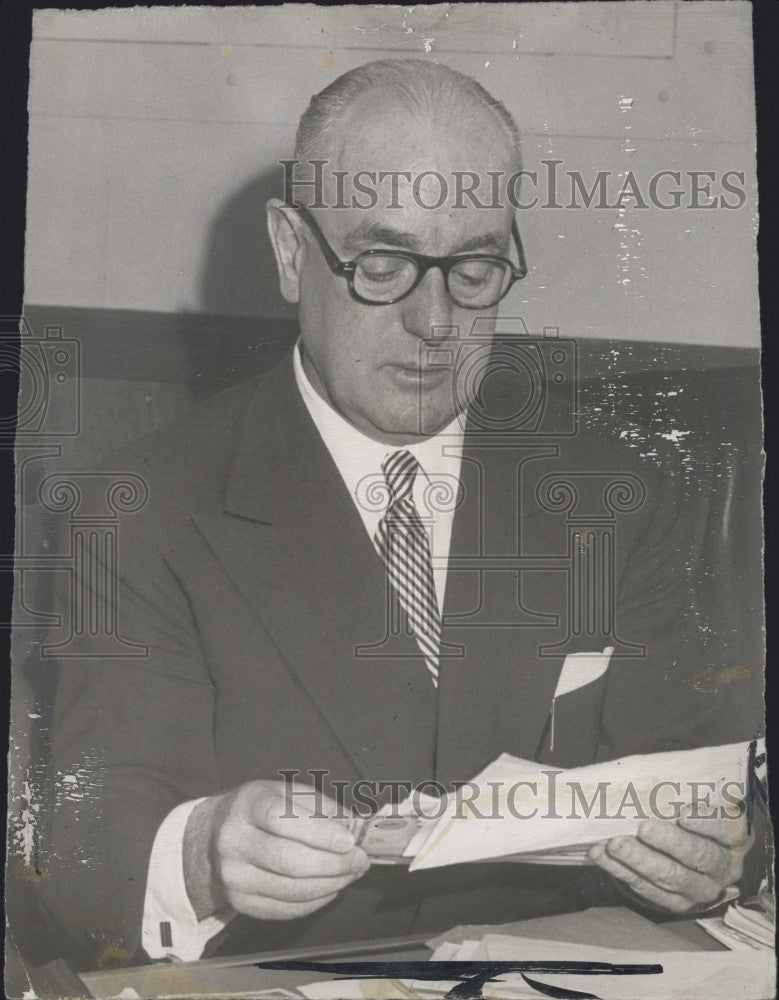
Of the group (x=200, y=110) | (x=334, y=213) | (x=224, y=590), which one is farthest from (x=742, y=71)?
(x=224, y=590)

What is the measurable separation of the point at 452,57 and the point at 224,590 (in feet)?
3.99

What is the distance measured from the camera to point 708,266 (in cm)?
230

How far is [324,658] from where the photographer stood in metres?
2.17

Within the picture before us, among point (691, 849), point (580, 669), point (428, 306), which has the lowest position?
point (691, 849)

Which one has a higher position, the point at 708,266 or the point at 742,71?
the point at 742,71

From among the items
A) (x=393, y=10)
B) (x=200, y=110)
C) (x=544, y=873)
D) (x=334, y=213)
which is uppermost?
(x=393, y=10)

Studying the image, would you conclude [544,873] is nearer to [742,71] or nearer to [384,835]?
[384,835]

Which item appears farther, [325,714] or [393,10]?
[393,10]

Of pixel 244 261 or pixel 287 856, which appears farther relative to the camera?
pixel 244 261

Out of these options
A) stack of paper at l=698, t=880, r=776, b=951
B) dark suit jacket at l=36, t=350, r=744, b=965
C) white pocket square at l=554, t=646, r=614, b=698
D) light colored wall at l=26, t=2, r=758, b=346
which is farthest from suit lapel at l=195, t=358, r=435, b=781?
stack of paper at l=698, t=880, r=776, b=951

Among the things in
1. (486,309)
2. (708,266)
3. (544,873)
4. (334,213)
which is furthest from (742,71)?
(544,873)

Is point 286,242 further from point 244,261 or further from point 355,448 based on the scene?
point 355,448

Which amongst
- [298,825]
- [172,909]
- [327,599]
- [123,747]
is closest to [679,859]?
[298,825]

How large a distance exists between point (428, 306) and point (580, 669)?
0.80 m
